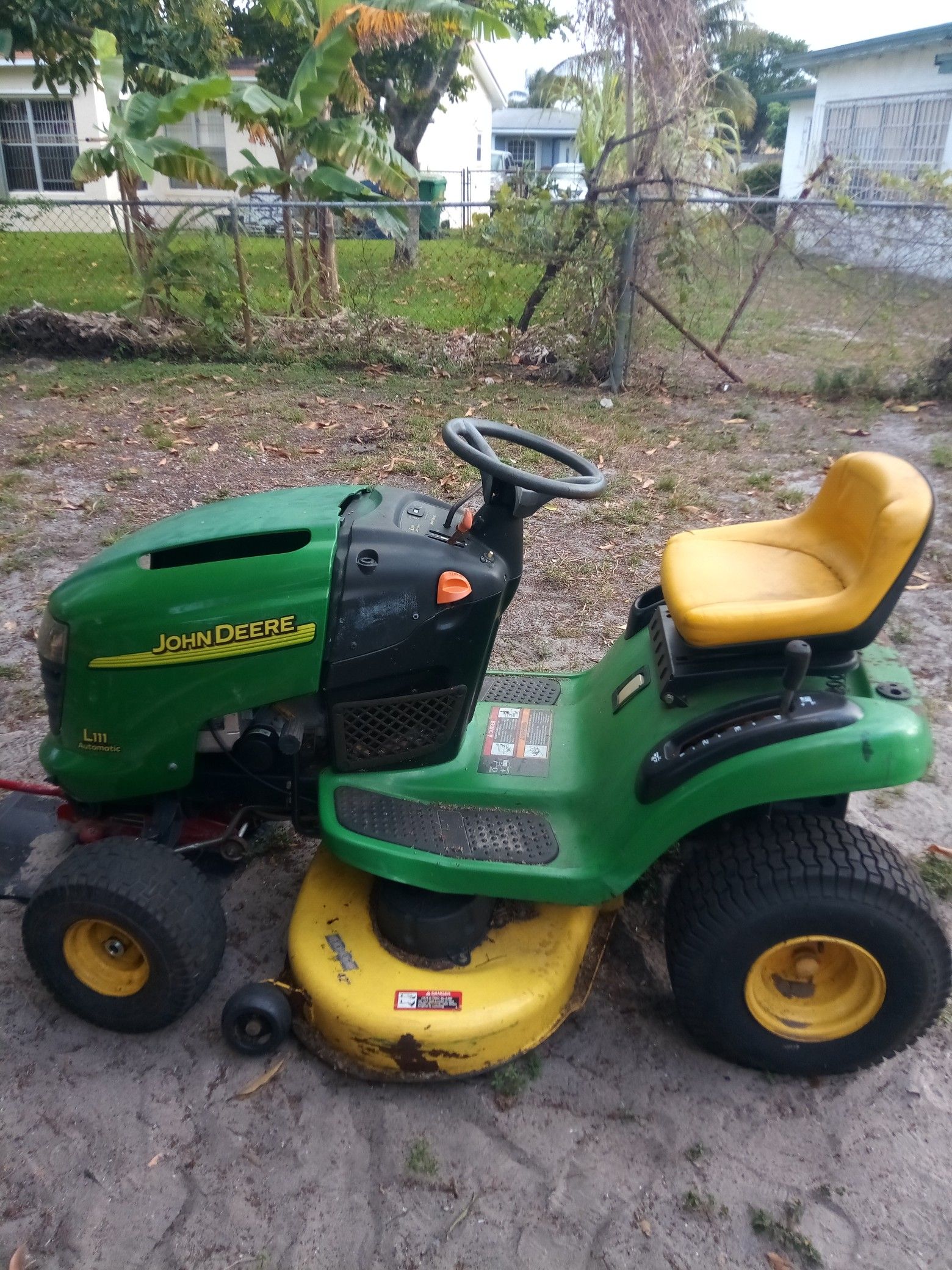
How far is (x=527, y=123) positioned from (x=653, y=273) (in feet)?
130

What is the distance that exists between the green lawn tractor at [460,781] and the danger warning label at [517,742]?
4 centimetres

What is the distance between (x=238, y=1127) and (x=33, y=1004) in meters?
0.67

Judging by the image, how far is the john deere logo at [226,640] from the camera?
2.12 meters

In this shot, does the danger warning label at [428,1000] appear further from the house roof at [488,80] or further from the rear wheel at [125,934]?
the house roof at [488,80]

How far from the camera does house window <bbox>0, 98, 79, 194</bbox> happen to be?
23.1 meters

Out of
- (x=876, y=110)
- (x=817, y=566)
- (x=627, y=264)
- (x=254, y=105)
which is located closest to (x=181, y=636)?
(x=817, y=566)

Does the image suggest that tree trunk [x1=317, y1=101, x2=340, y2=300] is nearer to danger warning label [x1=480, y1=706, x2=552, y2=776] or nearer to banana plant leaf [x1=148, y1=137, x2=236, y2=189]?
banana plant leaf [x1=148, y1=137, x2=236, y2=189]

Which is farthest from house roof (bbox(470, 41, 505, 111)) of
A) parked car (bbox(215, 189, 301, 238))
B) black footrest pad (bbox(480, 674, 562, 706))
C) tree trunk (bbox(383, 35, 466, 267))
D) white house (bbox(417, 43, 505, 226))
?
black footrest pad (bbox(480, 674, 562, 706))

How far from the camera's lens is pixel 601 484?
7.42ft

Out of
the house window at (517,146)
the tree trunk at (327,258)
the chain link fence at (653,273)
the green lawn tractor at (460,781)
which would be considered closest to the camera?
the green lawn tractor at (460,781)

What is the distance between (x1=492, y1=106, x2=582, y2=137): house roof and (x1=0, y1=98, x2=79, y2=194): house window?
21.7m

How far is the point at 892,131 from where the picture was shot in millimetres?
16859

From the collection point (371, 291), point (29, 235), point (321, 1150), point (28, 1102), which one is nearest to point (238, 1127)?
point (321, 1150)

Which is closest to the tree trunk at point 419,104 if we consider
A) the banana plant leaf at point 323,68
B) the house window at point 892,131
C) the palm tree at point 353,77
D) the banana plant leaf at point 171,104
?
the house window at point 892,131
